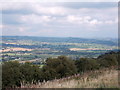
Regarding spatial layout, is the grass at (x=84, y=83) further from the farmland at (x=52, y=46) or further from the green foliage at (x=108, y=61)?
the farmland at (x=52, y=46)

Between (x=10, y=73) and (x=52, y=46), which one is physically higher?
(x=10, y=73)

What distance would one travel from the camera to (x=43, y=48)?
67.4 metres

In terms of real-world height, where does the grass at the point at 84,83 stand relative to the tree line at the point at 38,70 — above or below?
above

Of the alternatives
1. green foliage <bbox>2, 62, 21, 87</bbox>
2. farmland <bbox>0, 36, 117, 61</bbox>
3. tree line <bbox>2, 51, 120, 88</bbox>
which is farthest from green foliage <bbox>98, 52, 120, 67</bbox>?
farmland <bbox>0, 36, 117, 61</bbox>

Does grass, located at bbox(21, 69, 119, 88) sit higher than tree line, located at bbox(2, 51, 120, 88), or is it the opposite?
grass, located at bbox(21, 69, 119, 88)

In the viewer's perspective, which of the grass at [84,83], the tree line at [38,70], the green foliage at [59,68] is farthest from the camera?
the green foliage at [59,68]

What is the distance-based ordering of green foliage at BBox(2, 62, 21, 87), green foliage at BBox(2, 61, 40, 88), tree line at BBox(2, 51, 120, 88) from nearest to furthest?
green foliage at BBox(2, 62, 21, 87)
green foliage at BBox(2, 61, 40, 88)
tree line at BBox(2, 51, 120, 88)

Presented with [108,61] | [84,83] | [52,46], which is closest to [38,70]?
[108,61]

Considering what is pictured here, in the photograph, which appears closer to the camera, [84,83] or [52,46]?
[84,83]

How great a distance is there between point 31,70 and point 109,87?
11228 millimetres

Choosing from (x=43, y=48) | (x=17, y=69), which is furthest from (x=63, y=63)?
(x=43, y=48)

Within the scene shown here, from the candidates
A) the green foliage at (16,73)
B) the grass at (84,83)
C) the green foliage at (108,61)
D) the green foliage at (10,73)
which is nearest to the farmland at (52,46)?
the green foliage at (108,61)

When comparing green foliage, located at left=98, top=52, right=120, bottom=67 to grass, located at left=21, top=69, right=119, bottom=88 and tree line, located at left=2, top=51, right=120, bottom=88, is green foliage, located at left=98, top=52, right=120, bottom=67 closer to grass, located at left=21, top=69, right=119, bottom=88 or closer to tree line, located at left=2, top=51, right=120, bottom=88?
tree line, located at left=2, top=51, right=120, bottom=88

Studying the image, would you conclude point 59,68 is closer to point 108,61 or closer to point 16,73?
point 16,73
